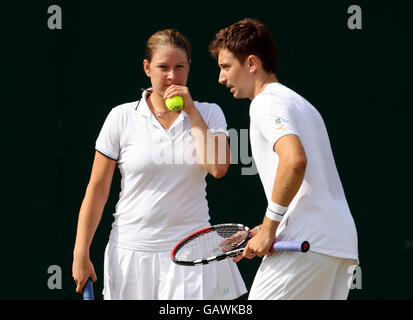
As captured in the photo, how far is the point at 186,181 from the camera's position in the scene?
391 cm

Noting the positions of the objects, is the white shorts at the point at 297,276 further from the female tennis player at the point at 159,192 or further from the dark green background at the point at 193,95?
the dark green background at the point at 193,95

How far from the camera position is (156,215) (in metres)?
3.89

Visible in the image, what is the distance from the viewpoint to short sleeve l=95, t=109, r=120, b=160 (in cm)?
395

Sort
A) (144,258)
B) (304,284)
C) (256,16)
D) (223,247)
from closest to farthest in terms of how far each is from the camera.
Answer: (304,284)
(223,247)
(144,258)
(256,16)

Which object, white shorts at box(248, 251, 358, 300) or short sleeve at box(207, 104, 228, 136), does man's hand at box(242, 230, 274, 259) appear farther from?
short sleeve at box(207, 104, 228, 136)

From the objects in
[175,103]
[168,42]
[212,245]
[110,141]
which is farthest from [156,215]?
[168,42]

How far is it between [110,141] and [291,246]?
1.19 metres

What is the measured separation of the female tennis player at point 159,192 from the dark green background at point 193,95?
3.83 feet

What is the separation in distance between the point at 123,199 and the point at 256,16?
1706 mm

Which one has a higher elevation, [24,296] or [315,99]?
[315,99]

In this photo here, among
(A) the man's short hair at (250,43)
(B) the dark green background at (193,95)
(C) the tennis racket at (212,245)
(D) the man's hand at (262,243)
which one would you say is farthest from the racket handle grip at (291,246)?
(B) the dark green background at (193,95)

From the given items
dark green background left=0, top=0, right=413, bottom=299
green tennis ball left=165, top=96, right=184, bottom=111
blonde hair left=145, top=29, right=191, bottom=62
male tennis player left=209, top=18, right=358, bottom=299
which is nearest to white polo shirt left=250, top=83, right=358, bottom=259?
male tennis player left=209, top=18, right=358, bottom=299

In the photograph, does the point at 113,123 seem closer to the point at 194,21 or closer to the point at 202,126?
the point at 202,126

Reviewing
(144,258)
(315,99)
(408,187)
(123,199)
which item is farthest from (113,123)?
(408,187)
